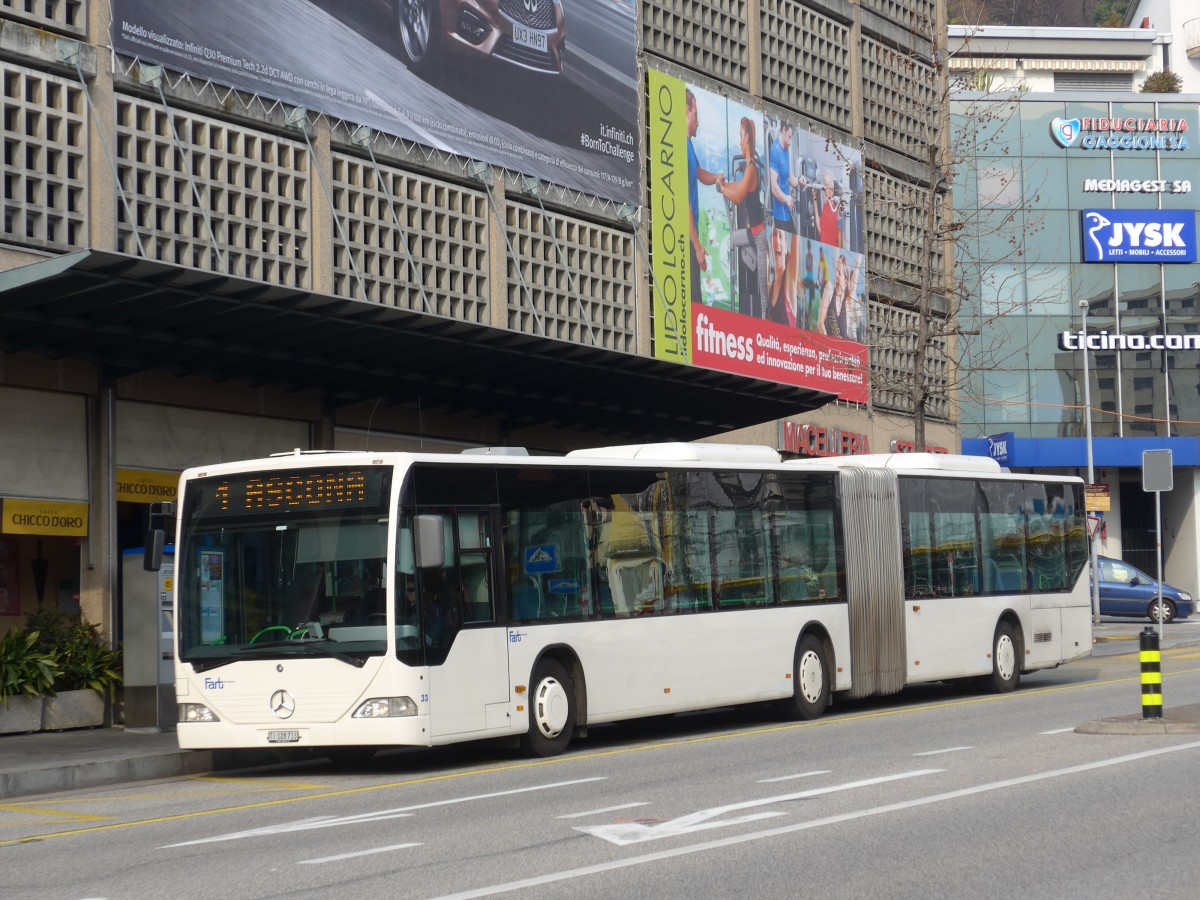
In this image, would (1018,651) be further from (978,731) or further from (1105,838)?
(1105,838)

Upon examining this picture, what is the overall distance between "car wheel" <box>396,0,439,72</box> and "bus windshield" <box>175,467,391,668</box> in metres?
10.4

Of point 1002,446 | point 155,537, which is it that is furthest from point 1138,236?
point 155,537

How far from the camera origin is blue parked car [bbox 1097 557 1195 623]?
45094 mm

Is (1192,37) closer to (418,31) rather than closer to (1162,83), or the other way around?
(1162,83)

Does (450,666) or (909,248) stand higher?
(909,248)

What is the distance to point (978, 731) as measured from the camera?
17.0 meters

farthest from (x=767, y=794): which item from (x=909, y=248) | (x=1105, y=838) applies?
(x=909, y=248)

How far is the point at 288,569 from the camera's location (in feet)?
49.2

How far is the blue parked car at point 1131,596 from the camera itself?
45.1 metres

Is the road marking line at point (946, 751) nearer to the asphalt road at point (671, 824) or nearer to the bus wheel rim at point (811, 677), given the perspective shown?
the asphalt road at point (671, 824)

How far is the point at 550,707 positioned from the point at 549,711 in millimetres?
40

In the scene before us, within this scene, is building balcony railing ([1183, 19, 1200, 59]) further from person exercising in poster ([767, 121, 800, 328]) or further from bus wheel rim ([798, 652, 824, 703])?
bus wheel rim ([798, 652, 824, 703])

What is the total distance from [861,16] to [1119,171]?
27.4 meters

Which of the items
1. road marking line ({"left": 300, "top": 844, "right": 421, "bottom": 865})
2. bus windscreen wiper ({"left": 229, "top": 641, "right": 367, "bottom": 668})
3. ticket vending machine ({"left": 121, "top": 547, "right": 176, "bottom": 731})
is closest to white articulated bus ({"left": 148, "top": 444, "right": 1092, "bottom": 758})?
bus windscreen wiper ({"left": 229, "top": 641, "right": 367, "bottom": 668})
